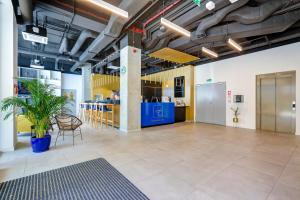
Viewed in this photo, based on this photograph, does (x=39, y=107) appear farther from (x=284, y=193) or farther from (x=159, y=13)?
(x=284, y=193)

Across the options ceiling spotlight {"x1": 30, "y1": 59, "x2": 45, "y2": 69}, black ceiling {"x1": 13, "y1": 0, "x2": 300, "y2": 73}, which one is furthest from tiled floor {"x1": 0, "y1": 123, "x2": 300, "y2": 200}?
ceiling spotlight {"x1": 30, "y1": 59, "x2": 45, "y2": 69}

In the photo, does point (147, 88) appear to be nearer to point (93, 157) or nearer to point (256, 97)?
point (256, 97)

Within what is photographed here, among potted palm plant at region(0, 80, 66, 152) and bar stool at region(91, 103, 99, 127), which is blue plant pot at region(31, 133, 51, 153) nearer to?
potted palm plant at region(0, 80, 66, 152)

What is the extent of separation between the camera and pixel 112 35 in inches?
187

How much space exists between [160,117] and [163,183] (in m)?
5.01

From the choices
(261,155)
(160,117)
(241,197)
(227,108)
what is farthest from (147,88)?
(241,197)

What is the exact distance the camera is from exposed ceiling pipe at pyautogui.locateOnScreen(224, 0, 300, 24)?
3.38 metres

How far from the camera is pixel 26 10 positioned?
3576 mm

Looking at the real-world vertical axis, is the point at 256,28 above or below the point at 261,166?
above

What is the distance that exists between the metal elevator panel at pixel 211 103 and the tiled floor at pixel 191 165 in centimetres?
344

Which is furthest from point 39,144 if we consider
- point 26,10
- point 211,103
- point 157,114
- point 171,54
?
point 211,103

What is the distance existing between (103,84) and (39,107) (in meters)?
7.90

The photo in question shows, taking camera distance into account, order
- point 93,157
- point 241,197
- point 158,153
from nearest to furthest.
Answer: point 241,197
point 93,157
point 158,153

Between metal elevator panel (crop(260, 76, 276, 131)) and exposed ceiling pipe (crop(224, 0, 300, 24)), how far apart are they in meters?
3.40
